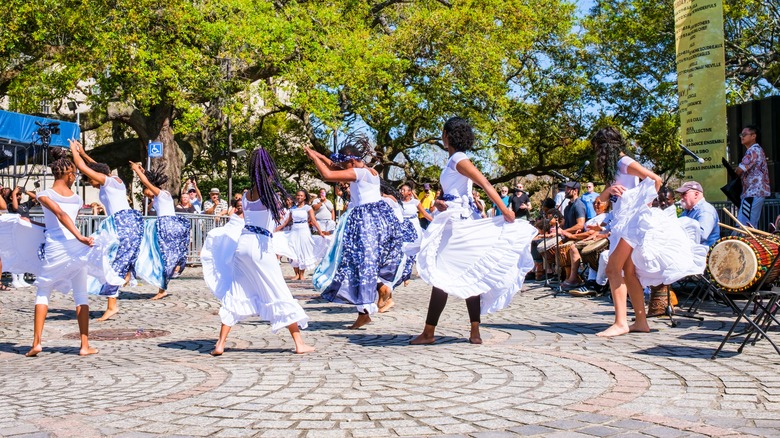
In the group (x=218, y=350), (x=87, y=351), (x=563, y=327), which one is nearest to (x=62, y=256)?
(x=87, y=351)

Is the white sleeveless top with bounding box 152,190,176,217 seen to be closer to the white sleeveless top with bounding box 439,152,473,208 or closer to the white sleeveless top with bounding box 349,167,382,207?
the white sleeveless top with bounding box 349,167,382,207

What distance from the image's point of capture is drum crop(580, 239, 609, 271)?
12.1m

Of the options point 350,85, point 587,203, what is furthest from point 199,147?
point 587,203

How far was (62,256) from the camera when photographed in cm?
801

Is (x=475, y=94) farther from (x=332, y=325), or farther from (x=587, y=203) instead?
(x=332, y=325)

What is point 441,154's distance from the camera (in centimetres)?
3834

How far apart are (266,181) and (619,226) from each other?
332 cm

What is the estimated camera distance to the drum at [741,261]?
7.55m

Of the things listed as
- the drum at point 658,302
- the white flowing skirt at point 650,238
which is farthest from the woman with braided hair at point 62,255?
the drum at point 658,302

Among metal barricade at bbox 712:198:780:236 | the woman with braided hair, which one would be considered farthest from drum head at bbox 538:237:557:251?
the woman with braided hair

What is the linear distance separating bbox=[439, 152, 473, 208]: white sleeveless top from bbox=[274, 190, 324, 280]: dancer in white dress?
831 centimetres

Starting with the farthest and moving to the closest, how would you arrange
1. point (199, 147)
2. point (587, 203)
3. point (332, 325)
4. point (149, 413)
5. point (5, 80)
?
point (199, 147) → point (5, 80) → point (587, 203) → point (332, 325) → point (149, 413)

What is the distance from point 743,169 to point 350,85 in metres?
18.1

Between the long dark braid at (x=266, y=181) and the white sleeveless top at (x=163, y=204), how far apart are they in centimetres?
593
